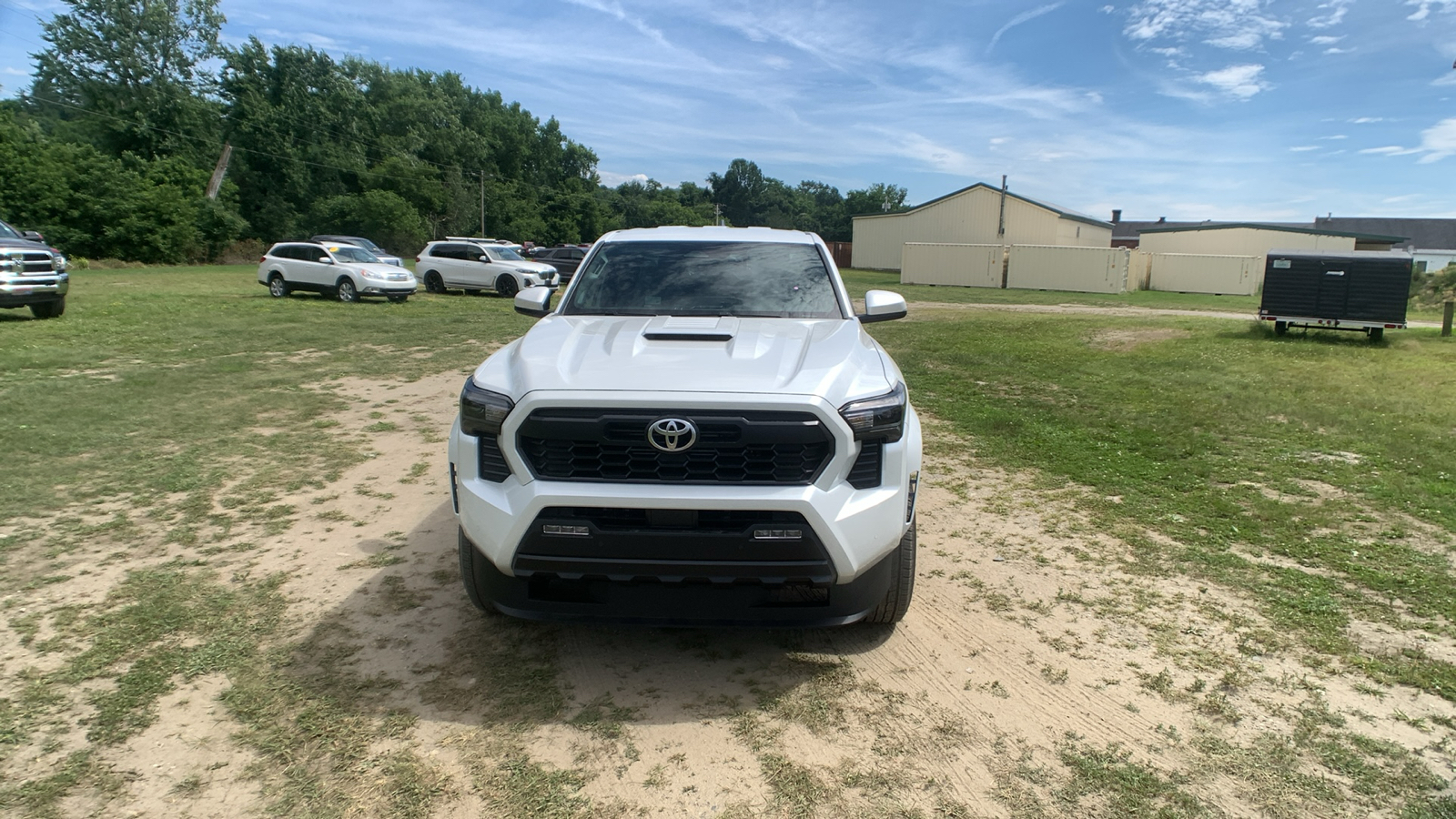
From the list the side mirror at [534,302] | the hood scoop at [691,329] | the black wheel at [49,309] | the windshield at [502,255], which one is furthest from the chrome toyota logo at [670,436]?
the windshield at [502,255]

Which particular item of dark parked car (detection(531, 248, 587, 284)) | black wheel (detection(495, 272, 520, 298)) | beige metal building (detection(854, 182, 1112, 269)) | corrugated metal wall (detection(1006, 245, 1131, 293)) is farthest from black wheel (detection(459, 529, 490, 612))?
beige metal building (detection(854, 182, 1112, 269))

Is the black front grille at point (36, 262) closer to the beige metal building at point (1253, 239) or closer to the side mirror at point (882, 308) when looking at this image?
the side mirror at point (882, 308)

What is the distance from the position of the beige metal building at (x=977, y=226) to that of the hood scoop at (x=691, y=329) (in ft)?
167

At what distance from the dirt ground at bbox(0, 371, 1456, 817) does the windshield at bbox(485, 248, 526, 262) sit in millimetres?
22439

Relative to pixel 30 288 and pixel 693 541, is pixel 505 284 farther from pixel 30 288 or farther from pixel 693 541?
pixel 693 541

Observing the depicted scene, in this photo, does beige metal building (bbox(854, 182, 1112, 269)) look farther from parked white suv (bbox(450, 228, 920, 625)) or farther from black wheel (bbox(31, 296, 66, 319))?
parked white suv (bbox(450, 228, 920, 625))

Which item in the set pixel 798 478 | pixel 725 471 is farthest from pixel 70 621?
pixel 798 478

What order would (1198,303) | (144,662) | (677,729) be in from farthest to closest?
(1198,303)
(144,662)
(677,729)

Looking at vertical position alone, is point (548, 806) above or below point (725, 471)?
below

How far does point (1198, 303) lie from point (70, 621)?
3721 centimetres

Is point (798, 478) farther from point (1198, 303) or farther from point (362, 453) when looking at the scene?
point (1198, 303)

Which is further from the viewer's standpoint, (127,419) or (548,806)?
(127,419)

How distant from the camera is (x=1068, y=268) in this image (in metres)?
41.2

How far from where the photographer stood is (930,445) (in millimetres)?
7445
